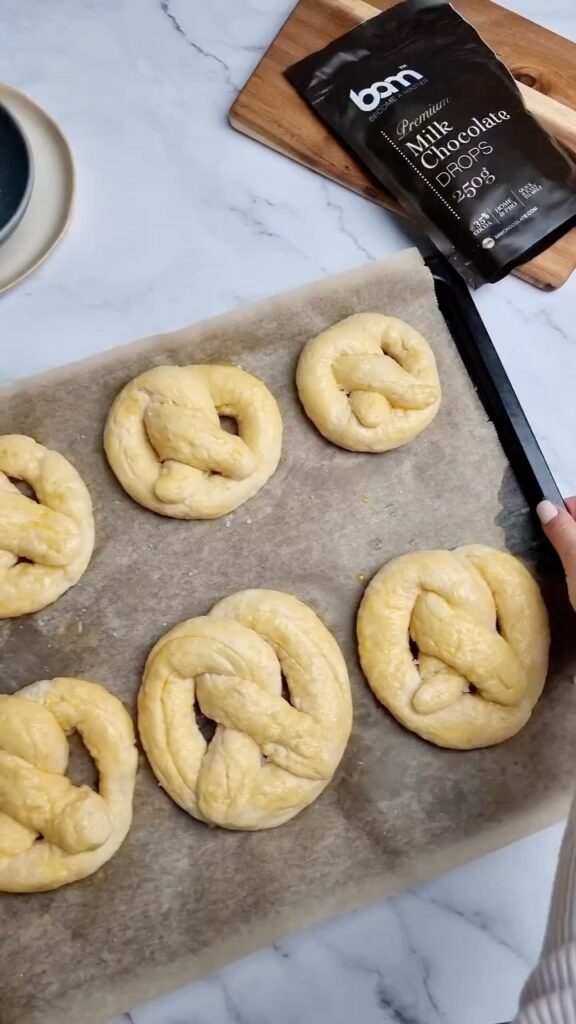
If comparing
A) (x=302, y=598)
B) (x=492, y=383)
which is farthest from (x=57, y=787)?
(x=492, y=383)

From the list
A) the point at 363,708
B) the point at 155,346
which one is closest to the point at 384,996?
the point at 363,708

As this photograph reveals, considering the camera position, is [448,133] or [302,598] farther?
[448,133]

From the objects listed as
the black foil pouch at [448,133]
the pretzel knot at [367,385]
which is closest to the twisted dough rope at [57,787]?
the pretzel knot at [367,385]

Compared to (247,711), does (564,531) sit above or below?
above

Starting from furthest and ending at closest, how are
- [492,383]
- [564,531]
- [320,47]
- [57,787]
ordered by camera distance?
[320,47] → [492,383] → [564,531] → [57,787]

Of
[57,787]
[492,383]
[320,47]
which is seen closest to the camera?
[57,787]

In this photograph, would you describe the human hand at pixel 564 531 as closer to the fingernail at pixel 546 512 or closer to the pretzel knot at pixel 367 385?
the fingernail at pixel 546 512

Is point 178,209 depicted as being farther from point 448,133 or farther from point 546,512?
point 546,512

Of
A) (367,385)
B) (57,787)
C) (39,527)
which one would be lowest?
(57,787)
